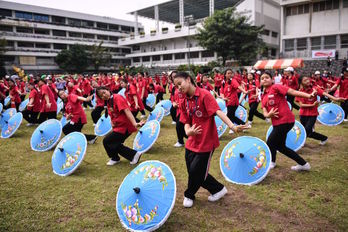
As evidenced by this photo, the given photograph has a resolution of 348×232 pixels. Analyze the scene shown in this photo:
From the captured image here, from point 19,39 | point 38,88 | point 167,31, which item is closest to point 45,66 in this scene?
point 19,39

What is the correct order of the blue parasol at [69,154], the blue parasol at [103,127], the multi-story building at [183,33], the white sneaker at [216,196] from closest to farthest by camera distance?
the white sneaker at [216,196] < the blue parasol at [69,154] < the blue parasol at [103,127] < the multi-story building at [183,33]

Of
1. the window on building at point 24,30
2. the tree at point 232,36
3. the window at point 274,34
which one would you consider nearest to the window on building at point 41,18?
the window on building at point 24,30

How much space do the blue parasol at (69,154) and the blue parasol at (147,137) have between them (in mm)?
1514

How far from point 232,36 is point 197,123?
32.6m

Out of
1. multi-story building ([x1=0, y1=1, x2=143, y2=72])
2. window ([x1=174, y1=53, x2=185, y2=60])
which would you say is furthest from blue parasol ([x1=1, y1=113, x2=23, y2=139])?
window ([x1=174, y1=53, x2=185, y2=60])

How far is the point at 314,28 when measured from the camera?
33.2m

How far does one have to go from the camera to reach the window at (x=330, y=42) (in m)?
32.0

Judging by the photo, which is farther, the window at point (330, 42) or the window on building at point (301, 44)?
the window on building at point (301, 44)

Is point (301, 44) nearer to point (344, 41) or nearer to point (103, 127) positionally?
point (344, 41)

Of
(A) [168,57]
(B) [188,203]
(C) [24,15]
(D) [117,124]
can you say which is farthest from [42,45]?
(B) [188,203]

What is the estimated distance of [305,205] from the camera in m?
3.82

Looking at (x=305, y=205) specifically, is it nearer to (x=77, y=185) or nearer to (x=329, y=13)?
(x=77, y=185)

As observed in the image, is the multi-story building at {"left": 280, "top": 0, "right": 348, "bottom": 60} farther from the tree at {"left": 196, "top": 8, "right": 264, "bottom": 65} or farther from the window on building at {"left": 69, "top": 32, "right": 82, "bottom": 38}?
the window on building at {"left": 69, "top": 32, "right": 82, "bottom": 38}

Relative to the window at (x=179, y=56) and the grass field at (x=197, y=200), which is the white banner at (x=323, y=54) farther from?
the grass field at (x=197, y=200)
